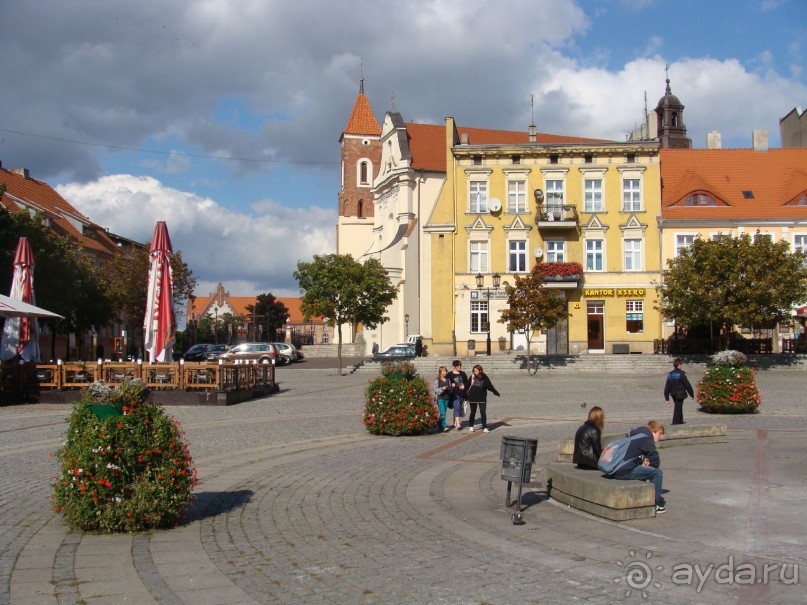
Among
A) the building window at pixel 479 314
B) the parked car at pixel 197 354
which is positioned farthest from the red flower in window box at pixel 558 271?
the parked car at pixel 197 354

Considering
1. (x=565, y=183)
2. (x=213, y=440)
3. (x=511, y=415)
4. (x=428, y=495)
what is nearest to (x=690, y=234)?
(x=565, y=183)

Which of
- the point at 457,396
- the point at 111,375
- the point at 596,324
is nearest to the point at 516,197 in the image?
the point at 596,324

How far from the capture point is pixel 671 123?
260 ft

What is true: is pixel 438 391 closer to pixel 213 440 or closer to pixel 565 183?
pixel 213 440

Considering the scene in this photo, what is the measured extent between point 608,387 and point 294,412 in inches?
552

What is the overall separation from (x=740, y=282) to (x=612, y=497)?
33.0 metres

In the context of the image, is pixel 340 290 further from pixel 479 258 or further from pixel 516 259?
pixel 516 259

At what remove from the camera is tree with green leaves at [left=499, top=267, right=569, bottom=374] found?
40.6 m

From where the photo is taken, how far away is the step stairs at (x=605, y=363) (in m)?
39.6

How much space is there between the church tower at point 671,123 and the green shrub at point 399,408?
67.0 m

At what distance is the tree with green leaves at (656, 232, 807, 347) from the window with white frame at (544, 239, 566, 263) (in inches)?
439

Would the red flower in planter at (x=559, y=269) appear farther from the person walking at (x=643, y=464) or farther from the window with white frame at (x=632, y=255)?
the person walking at (x=643, y=464)

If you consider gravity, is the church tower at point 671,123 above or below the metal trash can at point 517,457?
above

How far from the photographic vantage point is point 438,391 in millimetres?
18406
